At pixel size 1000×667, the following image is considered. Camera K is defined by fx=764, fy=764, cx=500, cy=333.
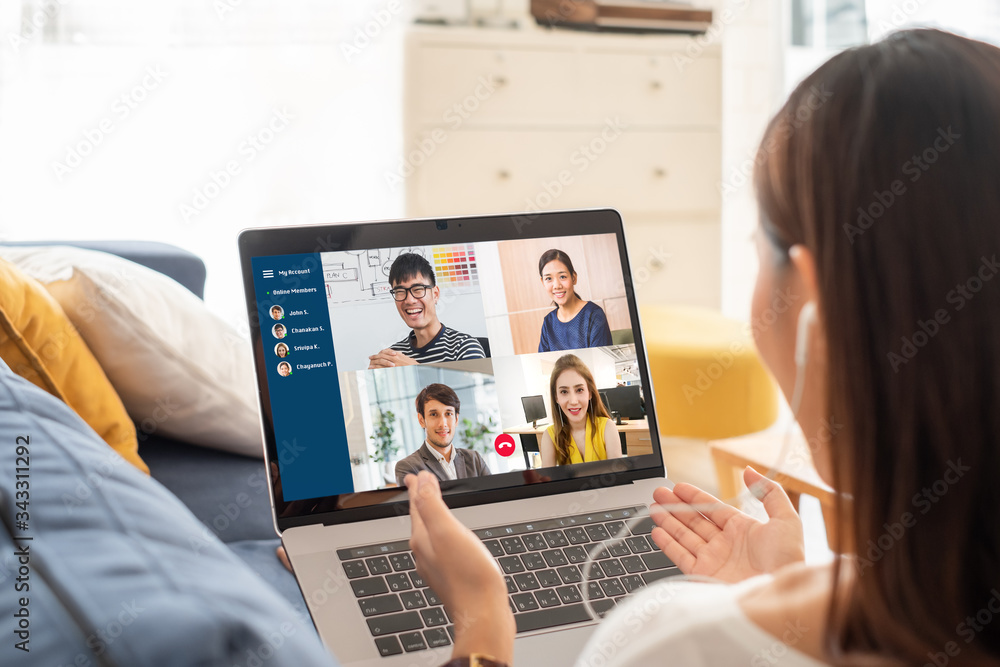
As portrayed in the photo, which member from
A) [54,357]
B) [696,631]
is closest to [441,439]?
[696,631]

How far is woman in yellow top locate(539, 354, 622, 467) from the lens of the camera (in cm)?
80

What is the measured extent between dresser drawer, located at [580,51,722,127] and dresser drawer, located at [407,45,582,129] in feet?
0.26

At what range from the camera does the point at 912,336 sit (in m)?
0.40

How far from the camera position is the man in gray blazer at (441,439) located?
77cm

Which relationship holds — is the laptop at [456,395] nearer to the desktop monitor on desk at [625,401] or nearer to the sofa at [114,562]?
the desktop monitor on desk at [625,401]

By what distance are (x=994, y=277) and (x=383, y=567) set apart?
20.3 inches

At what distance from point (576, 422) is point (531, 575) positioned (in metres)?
0.19

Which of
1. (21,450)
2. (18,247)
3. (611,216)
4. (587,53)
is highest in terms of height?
(587,53)

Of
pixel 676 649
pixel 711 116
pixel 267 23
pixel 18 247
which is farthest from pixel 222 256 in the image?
pixel 676 649

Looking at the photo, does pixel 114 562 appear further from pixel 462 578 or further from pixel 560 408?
pixel 560 408

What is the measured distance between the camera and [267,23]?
2.32m

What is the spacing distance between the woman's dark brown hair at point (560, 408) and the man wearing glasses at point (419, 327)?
0.08 m

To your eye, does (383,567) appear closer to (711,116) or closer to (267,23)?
(267,23)

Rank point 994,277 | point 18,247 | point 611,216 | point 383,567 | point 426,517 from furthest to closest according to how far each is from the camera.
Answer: point 18,247 < point 611,216 < point 383,567 < point 426,517 < point 994,277
